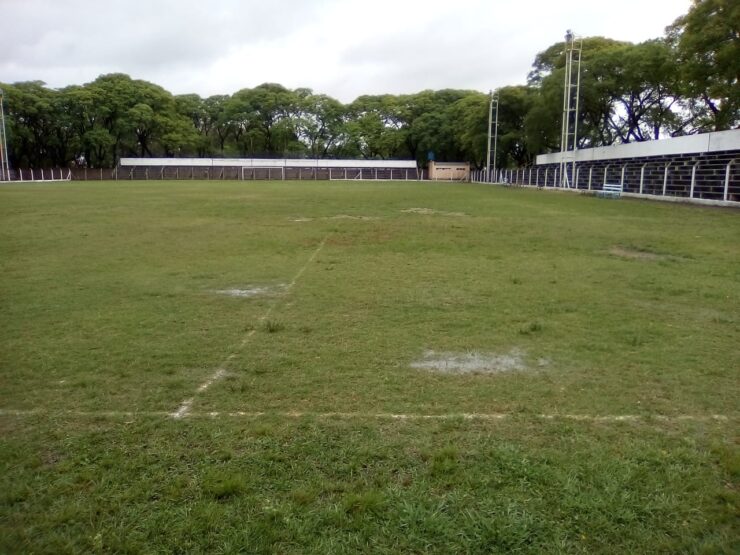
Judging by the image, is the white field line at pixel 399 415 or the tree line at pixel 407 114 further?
the tree line at pixel 407 114

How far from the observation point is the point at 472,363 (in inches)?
205

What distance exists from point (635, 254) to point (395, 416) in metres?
9.28

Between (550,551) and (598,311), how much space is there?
4857 millimetres

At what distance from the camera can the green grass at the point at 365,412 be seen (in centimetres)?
289

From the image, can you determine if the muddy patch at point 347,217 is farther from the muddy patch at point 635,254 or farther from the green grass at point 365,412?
the green grass at point 365,412

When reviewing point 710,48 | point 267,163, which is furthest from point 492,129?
point 710,48

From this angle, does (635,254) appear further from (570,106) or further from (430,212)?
(570,106)

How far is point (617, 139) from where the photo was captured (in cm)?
4778

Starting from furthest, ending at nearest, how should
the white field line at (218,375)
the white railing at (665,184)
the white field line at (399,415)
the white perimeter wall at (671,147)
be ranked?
the white perimeter wall at (671,147), the white railing at (665,184), the white field line at (218,375), the white field line at (399,415)

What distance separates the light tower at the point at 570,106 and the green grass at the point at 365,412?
99.3 ft

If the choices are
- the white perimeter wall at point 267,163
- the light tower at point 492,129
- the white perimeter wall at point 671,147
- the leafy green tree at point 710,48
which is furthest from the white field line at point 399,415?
the white perimeter wall at point 267,163

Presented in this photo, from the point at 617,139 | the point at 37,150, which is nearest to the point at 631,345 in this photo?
the point at 617,139

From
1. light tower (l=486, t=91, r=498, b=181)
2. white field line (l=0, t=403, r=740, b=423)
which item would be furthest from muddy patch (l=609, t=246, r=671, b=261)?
light tower (l=486, t=91, r=498, b=181)

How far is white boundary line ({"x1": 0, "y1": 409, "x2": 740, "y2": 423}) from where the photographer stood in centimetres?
403
